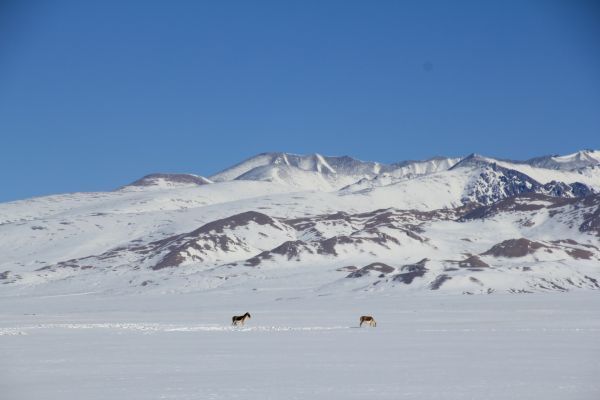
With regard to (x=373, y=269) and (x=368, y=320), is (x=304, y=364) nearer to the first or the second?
(x=368, y=320)

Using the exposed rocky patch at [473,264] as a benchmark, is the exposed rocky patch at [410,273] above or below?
below

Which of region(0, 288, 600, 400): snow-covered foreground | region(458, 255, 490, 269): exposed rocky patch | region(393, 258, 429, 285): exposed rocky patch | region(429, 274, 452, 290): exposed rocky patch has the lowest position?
region(0, 288, 600, 400): snow-covered foreground

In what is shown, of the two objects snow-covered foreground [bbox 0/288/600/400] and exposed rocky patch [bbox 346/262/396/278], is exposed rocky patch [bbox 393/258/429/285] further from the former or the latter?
snow-covered foreground [bbox 0/288/600/400]

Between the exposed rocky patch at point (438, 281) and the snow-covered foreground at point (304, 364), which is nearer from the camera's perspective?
the snow-covered foreground at point (304, 364)

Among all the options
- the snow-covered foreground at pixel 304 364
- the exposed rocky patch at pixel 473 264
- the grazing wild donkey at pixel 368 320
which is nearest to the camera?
the snow-covered foreground at pixel 304 364

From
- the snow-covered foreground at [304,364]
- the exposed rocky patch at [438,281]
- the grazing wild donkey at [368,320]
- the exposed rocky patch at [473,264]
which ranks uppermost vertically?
the exposed rocky patch at [473,264]

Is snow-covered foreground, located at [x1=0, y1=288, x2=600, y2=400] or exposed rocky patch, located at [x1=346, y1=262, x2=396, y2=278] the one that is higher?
exposed rocky patch, located at [x1=346, y1=262, x2=396, y2=278]

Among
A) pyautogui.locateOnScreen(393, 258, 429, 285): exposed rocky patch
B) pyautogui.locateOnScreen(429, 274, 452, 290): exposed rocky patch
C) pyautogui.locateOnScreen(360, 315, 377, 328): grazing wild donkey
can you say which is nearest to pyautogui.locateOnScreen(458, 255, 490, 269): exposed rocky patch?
pyautogui.locateOnScreen(393, 258, 429, 285): exposed rocky patch

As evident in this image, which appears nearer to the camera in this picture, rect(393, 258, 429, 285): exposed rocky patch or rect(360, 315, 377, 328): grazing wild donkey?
rect(360, 315, 377, 328): grazing wild donkey

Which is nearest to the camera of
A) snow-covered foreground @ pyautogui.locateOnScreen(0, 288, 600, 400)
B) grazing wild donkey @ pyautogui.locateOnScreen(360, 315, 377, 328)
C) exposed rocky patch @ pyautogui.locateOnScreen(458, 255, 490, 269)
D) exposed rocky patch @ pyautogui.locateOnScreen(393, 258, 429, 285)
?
snow-covered foreground @ pyautogui.locateOnScreen(0, 288, 600, 400)

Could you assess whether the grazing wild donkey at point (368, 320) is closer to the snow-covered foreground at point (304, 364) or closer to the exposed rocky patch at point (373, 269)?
the snow-covered foreground at point (304, 364)

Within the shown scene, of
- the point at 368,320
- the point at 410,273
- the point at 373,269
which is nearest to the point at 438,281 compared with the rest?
the point at 410,273

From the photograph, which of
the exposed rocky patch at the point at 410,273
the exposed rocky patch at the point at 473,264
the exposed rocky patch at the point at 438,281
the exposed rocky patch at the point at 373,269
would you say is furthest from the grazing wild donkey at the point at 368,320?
the exposed rocky patch at the point at 473,264

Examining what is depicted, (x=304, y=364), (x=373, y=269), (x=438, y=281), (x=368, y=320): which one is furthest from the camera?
(x=373, y=269)
